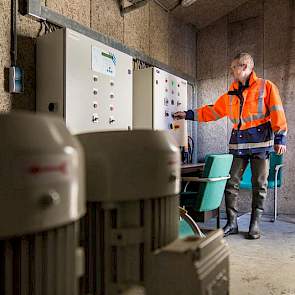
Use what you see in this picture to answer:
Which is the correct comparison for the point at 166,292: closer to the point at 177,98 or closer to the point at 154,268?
the point at 154,268

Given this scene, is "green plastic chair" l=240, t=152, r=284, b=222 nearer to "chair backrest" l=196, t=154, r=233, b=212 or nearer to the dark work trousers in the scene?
the dark work trousers

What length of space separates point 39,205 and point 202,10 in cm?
487

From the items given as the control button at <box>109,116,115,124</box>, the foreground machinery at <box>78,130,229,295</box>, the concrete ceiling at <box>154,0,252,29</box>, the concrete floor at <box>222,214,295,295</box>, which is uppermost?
the concrete ceiling at <box>154,0,252,29</box>

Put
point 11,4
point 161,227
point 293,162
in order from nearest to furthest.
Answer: point 161,227
point 11,4
point 293,162

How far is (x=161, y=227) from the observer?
106 centimetres

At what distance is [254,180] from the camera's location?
367 cm

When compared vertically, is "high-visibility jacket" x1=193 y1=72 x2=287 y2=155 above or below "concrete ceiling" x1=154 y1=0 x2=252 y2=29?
below

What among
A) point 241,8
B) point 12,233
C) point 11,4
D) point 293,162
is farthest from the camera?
point 241,8

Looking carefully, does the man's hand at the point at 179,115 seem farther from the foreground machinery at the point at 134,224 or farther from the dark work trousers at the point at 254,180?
the foreground machinery at the point at 134,224

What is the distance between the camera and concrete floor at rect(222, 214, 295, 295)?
2.31m

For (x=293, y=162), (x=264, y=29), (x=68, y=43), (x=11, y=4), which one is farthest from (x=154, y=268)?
(x=264, y=29)

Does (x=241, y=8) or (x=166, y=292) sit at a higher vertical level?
(x=241, y=8)

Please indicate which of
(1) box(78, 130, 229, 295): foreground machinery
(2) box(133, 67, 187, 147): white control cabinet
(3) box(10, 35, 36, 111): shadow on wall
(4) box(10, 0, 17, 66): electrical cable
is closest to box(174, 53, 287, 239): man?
(2) box(133, 67, 187, 147): white control cabinet

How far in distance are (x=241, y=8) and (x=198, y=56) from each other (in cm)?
86
